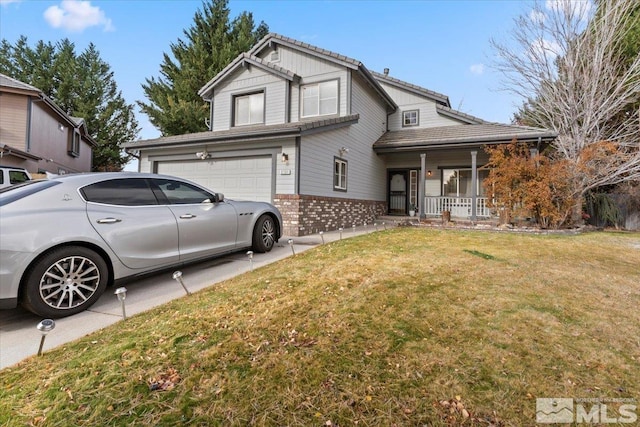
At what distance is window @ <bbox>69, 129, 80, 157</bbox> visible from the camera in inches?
774

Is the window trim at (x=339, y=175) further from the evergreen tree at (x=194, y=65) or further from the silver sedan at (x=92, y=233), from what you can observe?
the evergreen tree at (x=194, y=65)

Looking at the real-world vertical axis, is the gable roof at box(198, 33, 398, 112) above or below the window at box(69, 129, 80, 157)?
above

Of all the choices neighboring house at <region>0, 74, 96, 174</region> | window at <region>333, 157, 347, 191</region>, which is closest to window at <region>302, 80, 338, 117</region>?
window at <region>333, 157, 347, 191</region>

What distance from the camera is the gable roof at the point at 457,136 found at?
10.4 m

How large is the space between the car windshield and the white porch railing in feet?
42.1

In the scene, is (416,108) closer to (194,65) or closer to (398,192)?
(398,192)

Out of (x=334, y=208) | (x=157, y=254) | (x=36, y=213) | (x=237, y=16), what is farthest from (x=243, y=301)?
(x=237, y=16)

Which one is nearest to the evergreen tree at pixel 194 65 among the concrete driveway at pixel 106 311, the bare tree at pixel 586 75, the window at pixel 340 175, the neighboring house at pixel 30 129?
the neighboring house at pixel 30 129

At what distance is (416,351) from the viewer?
2.26 metres

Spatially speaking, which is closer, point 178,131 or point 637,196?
point 637,196

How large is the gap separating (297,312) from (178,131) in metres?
22.8

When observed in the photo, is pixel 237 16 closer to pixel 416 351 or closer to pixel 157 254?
pixel 157 254

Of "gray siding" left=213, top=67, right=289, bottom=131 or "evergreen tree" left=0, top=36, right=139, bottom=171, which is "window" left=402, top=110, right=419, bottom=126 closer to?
"gray siding" left=213, top=67, right=289, bottom=131

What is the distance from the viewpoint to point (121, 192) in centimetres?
375
